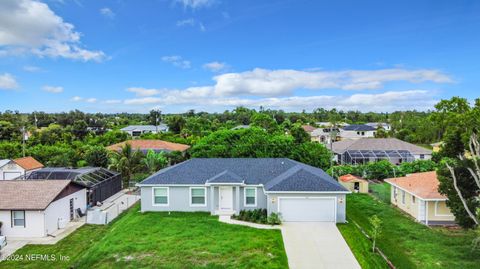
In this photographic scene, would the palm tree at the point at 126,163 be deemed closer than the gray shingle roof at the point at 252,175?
No

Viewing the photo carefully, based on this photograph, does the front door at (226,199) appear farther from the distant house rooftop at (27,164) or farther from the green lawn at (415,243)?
the distant house rooftop at (27,164)

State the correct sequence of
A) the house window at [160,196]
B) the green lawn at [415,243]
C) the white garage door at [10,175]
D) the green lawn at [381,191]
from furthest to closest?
1. the white garage door at [10,175]
2. the green lawn at [381,191]
3. the house window at [160,196]
4. the green lawn at [415,243]

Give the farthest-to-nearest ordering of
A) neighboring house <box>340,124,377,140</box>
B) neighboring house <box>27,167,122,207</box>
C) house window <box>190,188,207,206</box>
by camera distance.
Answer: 1. neighboring house <box>340,124,377,140</box>
2. neighboring house <box>27,167,122,207</box>
3. house window <box>190,188,207,206</box>

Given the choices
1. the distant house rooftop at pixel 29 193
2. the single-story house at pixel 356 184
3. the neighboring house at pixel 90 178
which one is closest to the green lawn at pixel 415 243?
the single-story house at pixel 356 184

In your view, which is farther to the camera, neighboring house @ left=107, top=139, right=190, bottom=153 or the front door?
neighboring house @ left=107, top=139, right=190, bottom=153

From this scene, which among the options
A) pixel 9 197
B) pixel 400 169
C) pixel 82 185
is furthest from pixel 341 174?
pixel 9 197

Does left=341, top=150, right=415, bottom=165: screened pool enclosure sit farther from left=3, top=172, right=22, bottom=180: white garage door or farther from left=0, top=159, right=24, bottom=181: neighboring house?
left=3, top=172, right=22, bottom=180: white garage door

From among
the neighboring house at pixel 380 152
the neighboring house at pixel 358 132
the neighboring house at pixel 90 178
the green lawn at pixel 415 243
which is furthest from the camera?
the neighboring house at pixel 358 132

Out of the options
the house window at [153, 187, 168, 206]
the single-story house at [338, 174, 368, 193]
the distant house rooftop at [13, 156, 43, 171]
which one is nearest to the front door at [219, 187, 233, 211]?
the house window at [153, 187, 168, 206]
